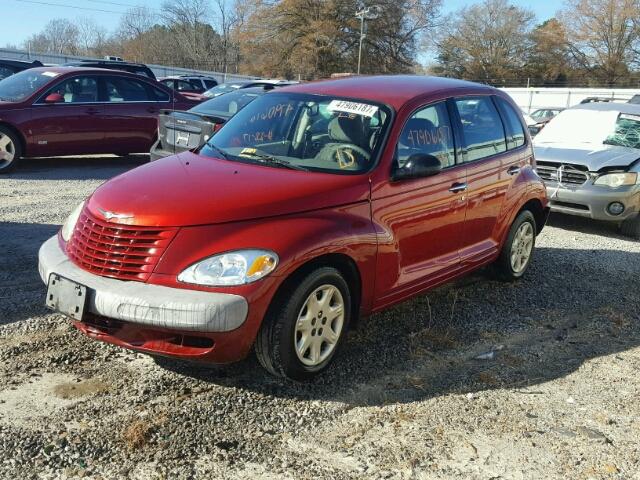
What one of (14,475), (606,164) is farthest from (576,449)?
(606,164)

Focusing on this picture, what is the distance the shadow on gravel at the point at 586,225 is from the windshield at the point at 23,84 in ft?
25.8

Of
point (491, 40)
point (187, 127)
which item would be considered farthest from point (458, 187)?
point (491, 40)

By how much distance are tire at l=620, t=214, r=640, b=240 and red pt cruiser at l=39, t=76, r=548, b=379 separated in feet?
11.7

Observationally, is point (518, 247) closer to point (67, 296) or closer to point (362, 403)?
point (362, 403)

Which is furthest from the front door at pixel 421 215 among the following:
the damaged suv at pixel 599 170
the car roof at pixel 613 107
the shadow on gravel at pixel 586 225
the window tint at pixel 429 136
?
the car roof at pixel 613 107

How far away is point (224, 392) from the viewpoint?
3582 mm

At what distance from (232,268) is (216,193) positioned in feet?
Result: 1.85

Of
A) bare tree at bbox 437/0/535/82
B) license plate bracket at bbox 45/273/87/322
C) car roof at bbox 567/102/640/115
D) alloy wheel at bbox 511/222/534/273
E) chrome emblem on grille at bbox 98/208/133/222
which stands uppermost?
bare tree at bbox 437/0/535/82

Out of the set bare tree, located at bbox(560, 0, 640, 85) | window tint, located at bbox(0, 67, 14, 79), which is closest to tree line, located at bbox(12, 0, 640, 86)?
Result: bare tree, located at bbox(560, 0, 640, 85)

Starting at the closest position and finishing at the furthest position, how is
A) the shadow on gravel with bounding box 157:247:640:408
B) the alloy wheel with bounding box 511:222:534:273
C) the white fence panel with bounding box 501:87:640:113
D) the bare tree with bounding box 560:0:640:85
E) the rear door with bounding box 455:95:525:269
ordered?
1. the shadow on gravel with bounding box 157:247:640:408
2. the rear door with bounding box 455:95:525:269
3. the alloy wheel with bounding box 511:222:534:273
4. the white fence panel with bounding box 501:87:640:113
5. the bare tree with bounding box 560:0:640:85

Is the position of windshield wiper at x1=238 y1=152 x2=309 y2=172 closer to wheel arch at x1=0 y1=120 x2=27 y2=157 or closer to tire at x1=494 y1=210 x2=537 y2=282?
tire at x1=494 y1=210 x2=537 y2=282

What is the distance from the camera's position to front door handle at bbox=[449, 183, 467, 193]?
181 inches

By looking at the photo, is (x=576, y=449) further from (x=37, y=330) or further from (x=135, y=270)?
(x=37, y=330)

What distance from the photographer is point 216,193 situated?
364cm
